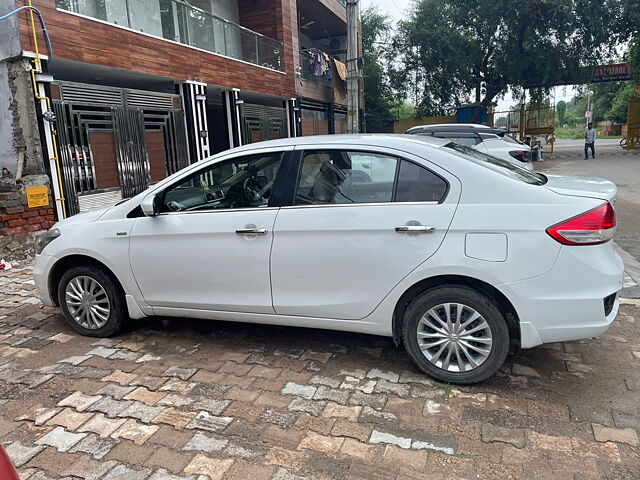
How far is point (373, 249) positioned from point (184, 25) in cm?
1010

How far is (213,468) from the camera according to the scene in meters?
2.55

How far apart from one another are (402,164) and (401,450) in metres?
1.77

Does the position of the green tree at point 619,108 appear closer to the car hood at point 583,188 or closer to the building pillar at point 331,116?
the building pillar at point 331,116

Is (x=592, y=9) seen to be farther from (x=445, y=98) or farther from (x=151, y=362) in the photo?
(x=151, y=362)

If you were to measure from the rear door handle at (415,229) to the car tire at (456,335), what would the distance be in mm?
385

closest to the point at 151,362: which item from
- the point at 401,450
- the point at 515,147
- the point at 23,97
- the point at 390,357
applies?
the point at 390,357

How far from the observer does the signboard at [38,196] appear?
7.62 metres

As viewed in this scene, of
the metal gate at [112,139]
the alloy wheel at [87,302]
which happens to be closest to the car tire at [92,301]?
the alloy wheel at [87,302]

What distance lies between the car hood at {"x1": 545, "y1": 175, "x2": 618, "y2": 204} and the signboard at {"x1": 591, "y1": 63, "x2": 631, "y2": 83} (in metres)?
28.8

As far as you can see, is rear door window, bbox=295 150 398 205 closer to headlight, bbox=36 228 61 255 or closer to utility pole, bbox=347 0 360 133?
headlight, bbox=36 228 61 255

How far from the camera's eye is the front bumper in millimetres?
4309

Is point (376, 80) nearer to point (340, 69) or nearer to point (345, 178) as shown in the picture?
point (340, 69)

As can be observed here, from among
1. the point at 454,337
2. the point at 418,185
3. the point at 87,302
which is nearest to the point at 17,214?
the point at 87,302

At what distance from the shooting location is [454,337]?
322 centimetres
